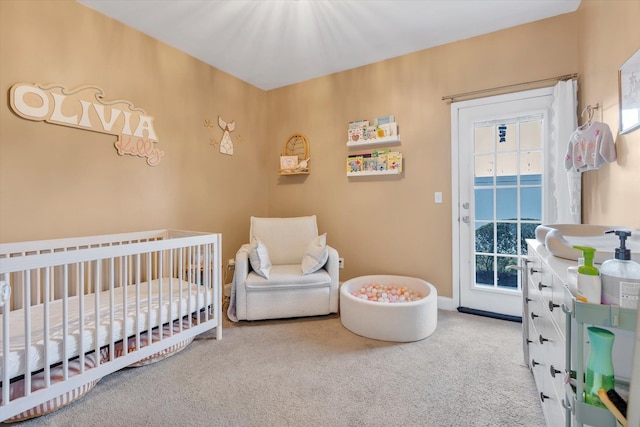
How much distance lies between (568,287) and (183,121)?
303 cm

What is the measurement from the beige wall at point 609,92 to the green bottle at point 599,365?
0.99 meters

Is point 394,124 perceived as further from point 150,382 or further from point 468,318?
point 150,382

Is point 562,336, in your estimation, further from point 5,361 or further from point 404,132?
→ point 404,132

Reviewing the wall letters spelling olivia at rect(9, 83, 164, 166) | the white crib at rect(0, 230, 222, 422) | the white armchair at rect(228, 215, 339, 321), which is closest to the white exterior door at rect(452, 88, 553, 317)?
the white armchair at rect(228, 215, 339, 321)

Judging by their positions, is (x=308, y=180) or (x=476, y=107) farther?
(x=308, y=180)

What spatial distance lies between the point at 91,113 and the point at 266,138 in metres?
1.91

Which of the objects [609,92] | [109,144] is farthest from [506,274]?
[109,144]

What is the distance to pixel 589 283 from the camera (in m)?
0.75

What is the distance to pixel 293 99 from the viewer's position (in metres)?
3.64

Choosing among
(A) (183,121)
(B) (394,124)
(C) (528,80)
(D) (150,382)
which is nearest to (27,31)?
(A) (183,121)

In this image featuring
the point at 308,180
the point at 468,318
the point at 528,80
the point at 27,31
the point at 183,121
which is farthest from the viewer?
the point at 308,180

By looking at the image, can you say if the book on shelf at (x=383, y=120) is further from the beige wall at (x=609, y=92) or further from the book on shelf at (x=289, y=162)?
the beige wall at (x=609, y=92)

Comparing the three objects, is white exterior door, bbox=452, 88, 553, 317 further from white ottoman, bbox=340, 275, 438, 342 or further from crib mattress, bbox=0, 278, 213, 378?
crib mattress, bbox=0, 278, 213, 378

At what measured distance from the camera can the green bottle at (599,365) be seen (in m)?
0.74
